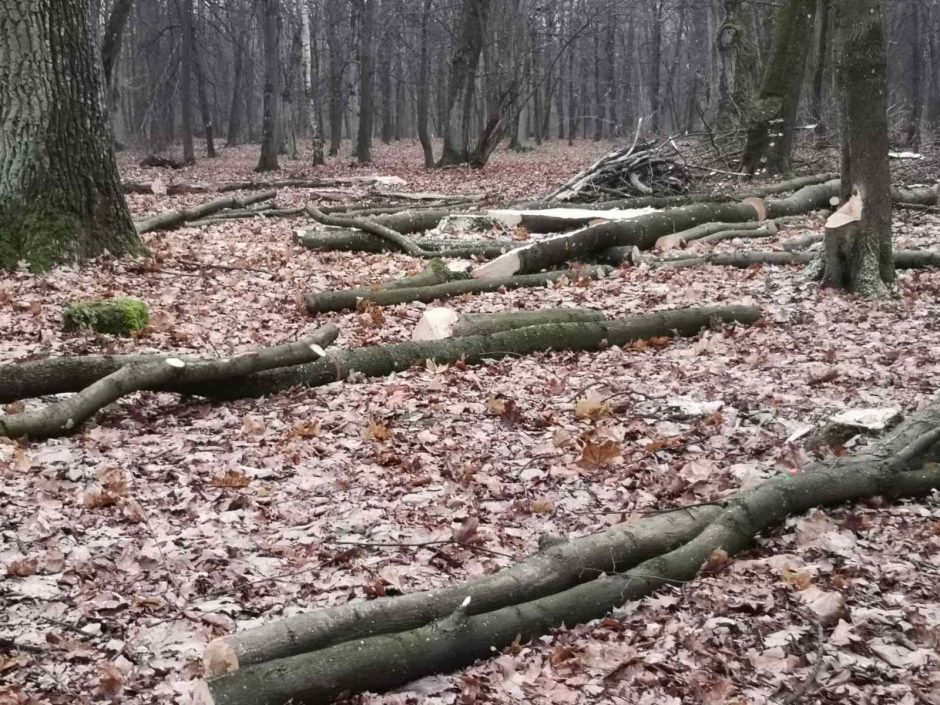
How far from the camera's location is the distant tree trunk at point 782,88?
16312 mm

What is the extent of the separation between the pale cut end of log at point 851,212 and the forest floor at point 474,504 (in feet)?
2.37

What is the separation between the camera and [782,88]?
16438 millimetres

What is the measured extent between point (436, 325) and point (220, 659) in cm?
452

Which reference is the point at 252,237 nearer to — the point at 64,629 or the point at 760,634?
the point at 64,629

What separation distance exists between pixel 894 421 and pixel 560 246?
574cm

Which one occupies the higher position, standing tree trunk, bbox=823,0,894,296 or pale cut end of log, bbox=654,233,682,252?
standing tree trunk, bbox=823,0,894,296

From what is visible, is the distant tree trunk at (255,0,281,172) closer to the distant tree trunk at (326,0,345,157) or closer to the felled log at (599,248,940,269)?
the distant tree trunk at (326,0,345,157)

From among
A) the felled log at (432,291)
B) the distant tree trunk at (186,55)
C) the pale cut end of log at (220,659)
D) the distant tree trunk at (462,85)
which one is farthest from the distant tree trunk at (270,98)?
the pale cut end of log at (220,659)

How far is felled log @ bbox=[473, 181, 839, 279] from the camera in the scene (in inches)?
393

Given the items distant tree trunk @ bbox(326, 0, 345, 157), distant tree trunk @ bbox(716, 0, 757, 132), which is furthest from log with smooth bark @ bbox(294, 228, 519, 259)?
distant tree trunk @ bbox(326, 0, 345, 157)

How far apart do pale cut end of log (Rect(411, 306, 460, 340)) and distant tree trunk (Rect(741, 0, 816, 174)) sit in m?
11.6

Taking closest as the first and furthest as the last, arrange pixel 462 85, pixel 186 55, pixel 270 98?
1. pixel 270 98
2. pixel 462 85
3. pixel 186 55

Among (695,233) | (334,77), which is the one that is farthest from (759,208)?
(334,77)

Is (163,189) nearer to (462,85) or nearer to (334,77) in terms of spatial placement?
(462,85)
